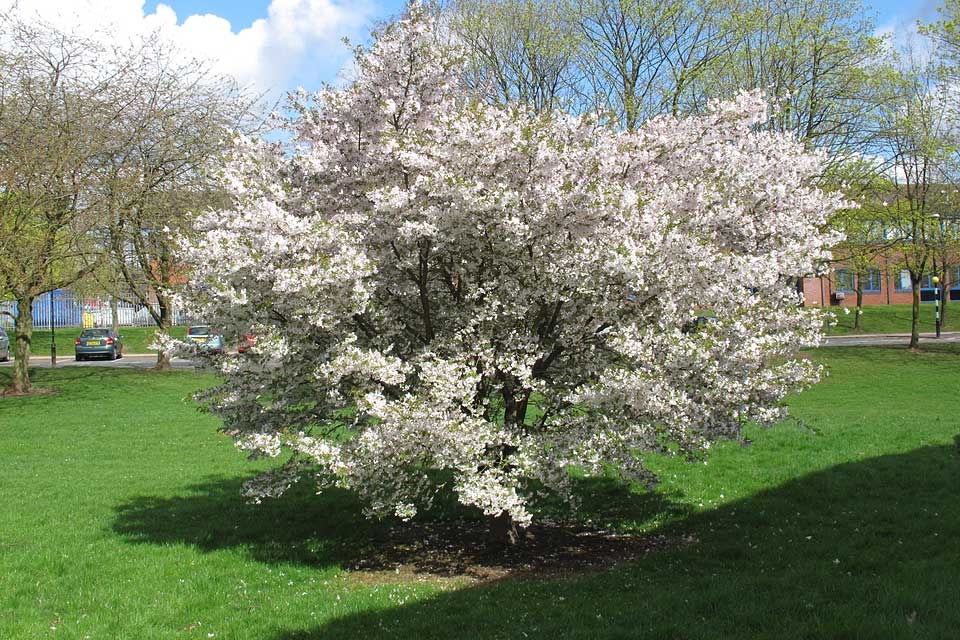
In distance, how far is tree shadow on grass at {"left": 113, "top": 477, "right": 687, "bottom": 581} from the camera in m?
8.44

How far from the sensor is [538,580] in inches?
300

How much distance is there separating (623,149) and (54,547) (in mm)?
7565

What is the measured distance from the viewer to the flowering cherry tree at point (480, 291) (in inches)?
279

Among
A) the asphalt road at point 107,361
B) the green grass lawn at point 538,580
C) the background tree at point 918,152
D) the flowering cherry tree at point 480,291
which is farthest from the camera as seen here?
the asphalt road at point 107,361

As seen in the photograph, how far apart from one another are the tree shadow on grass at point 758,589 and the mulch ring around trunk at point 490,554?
0.38 meters

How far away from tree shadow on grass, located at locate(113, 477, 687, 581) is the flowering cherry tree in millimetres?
1062

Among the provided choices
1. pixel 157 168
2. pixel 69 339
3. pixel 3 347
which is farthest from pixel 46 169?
pixel 69 339

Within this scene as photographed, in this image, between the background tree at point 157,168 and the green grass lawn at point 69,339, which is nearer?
the background tree at point 157,168

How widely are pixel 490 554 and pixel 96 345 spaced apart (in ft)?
111

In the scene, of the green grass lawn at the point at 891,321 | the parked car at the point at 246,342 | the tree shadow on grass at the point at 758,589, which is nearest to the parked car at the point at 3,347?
the parked car at the point at 246,342

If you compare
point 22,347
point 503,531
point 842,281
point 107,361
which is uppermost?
point 842,281

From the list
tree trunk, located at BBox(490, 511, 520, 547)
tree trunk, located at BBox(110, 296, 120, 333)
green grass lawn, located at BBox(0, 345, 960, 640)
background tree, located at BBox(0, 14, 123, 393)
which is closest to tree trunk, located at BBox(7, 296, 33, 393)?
background tree, located at BBox(0, 14, 123, 393)

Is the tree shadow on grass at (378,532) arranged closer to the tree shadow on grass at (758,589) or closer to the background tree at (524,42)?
the tree shadow on grass at (758,589)

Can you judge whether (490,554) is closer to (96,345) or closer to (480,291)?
(480,291)
